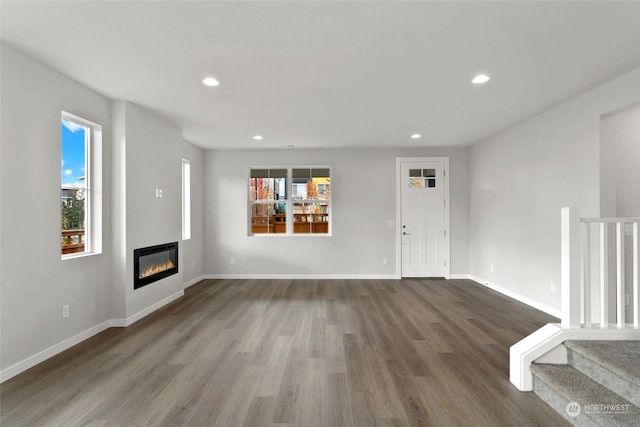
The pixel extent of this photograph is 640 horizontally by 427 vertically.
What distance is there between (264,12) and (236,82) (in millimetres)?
1188

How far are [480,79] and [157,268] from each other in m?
4.68

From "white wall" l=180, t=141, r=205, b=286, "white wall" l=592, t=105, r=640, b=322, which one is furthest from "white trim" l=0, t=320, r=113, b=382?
"white wall" l=592, t=105, r=640, b=322

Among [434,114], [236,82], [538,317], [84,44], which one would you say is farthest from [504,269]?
[84,44]

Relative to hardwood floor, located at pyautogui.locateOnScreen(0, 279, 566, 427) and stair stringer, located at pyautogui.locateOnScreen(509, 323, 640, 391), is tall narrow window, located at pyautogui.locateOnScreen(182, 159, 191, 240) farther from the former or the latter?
stair stringer, located at pyautogui.locateOnScreen(509, 323, 640, 391)

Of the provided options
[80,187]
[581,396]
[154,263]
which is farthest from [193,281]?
[581,396]

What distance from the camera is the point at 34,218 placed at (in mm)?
2719

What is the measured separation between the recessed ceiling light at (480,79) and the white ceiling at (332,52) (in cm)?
9

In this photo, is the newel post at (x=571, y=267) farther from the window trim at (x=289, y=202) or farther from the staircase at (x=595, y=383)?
the window trim at (x=289, y=202)

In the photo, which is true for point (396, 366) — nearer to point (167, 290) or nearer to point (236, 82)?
point (236, 82)

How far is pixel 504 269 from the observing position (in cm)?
511

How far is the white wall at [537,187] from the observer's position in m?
3.41

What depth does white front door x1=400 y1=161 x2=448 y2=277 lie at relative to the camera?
20.7 ft

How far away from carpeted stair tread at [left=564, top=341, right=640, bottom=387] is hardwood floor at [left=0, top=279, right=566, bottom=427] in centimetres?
49

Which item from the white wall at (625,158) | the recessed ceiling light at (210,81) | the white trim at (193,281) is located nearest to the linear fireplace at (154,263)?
the white trim at (193,281)
